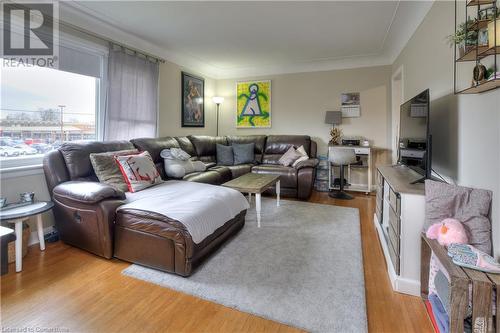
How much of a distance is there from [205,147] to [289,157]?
158cm

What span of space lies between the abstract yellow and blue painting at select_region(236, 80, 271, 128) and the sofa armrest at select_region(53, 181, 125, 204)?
377 cm

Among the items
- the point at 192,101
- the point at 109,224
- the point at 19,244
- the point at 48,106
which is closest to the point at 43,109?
the point at 48,106

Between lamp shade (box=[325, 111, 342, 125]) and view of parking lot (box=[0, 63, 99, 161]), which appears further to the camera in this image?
lamp shade (box=[325, 111, 342, 125])

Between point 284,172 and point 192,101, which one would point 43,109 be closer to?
point 192,101

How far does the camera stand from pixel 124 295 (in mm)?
1682

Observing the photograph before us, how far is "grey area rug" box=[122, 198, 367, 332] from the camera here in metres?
1.52

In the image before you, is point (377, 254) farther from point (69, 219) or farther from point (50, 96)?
point (50, 96)

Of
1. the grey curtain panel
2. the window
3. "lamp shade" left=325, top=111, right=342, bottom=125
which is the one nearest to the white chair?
"lamp shade" left=325, top=111, right=342, bottom=125

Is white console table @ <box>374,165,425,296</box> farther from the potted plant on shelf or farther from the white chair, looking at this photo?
the white chair

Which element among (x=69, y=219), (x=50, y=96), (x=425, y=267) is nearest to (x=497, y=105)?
(x=425, y=267)

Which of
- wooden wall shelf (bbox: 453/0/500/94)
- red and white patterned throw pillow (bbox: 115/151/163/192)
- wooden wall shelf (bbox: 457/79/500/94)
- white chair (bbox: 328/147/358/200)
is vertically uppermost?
wooden wall shelf (bbox: 453/0/500/94)

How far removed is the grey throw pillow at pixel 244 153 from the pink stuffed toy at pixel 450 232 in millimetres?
3603

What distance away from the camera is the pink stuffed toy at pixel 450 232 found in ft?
4.31

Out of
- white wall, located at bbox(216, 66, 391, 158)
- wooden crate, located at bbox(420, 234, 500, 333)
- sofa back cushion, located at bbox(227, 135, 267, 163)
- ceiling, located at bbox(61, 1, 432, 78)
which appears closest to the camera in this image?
wooden crate, located at bbox(420, 234, 500, 333)
